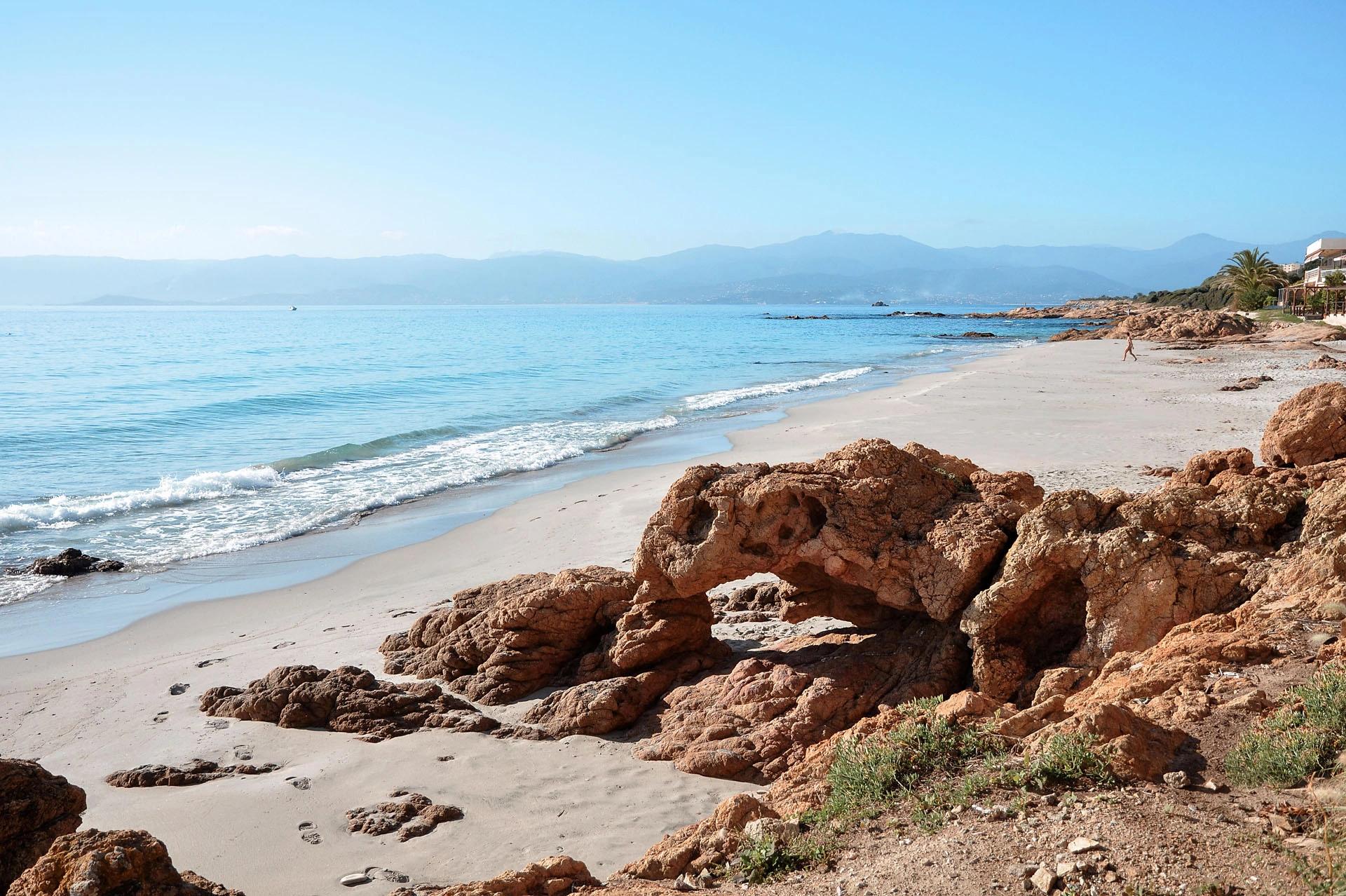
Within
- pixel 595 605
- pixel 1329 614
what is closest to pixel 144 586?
pixel 595 605

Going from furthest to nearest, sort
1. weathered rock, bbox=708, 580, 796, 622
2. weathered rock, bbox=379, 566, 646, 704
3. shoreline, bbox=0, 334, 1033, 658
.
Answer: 1. shoreline, bbox=0, 334, 1033, 658
2. weathered rock, bbox=708, 580, 796, 622
3. weathered rock, bbox=379, 566, 646, 704

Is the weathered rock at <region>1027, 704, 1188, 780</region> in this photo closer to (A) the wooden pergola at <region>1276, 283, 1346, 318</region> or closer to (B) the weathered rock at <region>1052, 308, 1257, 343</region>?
(B) the weathered rock at <region>1052, 308, 1257, 343</region>

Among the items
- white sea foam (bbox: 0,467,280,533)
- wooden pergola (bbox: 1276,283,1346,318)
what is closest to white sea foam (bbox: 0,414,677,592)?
white sea foam (bbox: 0,467,280,533)

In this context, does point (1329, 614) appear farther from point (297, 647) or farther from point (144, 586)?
point (144, 586)

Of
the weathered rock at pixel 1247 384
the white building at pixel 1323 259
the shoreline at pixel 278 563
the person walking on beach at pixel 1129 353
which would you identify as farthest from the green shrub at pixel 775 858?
the white building at pixel 1323 259

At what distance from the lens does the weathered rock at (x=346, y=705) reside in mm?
6938

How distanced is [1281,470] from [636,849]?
208 inches

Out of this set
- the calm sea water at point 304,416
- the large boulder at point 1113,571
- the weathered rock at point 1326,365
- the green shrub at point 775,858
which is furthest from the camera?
the weathered rock at point 1326,365

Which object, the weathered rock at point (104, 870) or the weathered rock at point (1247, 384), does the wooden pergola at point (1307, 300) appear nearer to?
the weathered rock at point (1247, 384)

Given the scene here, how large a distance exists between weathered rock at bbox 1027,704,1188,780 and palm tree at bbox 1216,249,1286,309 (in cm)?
6988

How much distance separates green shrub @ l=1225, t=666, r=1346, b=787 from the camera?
3678mm

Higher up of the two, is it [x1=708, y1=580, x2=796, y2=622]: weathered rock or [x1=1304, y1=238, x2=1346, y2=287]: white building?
[x1=1304, y1=238, x2=1346, y2=287]: white building

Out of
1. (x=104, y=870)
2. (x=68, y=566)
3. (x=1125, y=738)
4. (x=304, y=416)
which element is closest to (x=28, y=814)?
(x=104, y=870)

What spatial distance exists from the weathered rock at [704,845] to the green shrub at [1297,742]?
211cm
